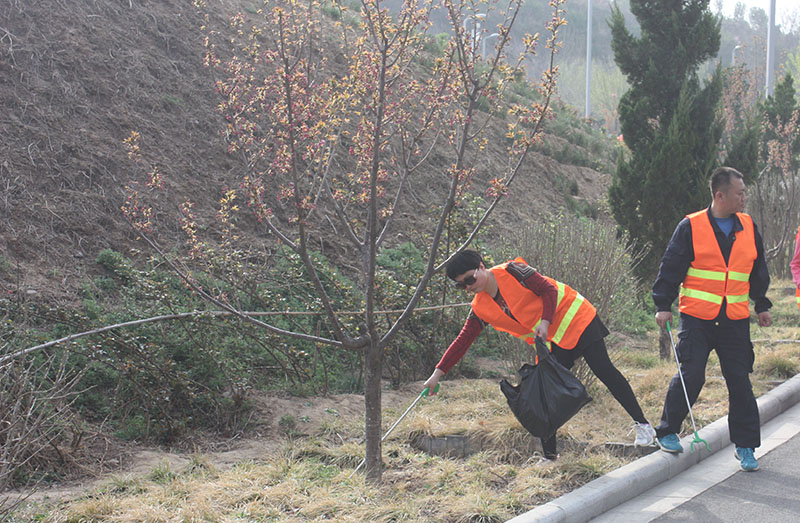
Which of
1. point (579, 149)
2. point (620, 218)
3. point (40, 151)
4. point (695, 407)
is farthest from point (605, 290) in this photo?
point (579, 149)

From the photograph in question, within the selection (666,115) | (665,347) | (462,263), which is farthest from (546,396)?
(666,115)

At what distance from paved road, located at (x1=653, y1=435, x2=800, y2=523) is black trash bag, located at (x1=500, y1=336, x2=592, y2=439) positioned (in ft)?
2.65

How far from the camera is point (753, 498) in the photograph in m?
4.92

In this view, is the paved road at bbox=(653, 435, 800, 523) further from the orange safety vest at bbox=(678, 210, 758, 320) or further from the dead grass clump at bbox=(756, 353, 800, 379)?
the dead grass clump at bbox=(756, 353, 800, 379)

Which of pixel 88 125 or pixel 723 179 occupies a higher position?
pixel 88 125

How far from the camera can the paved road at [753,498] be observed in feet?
15.1

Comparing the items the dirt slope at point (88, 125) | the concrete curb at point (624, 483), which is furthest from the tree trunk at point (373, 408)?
the dirt slope at point (88, 125)

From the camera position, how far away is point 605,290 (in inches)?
308

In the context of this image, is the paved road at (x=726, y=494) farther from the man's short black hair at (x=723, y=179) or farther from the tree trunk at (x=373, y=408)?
the man's short black hair at (x=723, y=179)

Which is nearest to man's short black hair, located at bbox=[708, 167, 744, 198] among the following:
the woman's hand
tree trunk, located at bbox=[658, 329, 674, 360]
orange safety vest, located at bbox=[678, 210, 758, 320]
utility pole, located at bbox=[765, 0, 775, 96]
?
orange safety vest, located at bbox=[678, 210, 758, 320]

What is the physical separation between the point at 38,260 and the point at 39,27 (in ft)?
17.2

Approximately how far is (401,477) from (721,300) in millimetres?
2488

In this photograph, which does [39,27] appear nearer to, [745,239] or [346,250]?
[346,250]

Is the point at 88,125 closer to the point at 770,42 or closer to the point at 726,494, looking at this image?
the point at 726,494
